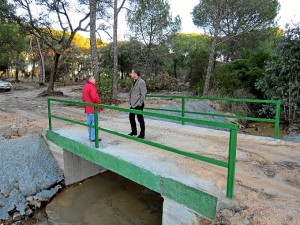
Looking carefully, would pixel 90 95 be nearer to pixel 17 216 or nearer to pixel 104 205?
pixel 104 205

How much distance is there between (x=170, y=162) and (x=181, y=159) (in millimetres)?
265

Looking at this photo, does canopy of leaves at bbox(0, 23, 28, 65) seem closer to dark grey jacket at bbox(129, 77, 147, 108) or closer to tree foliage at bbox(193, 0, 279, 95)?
tree foliage at bbox(193, 0, 279, 95)

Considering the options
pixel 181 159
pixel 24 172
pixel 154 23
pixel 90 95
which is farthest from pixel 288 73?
pixel 154 23

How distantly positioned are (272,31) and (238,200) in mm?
19689

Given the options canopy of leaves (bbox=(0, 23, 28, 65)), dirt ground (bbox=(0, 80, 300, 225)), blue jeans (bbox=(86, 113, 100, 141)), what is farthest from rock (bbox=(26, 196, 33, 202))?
canopy of leaves (bbox=(0, 23, 28, 65))

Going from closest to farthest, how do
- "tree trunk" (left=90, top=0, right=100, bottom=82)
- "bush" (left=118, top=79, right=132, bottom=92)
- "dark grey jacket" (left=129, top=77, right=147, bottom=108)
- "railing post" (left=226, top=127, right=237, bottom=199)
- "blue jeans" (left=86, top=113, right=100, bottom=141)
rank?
"railing post" (left=226, top=127, right=237, bottom=199)
"dark grey jacket" (left=129, top=77, right=147, bottom=108)
"blue jeans" (left=86, top=113, right=100, bottom=141)
"tree trunk" (left=90, top=0, right=100, bottom=82)
"bush" (left=118, top=79, right=132, bottom=92)

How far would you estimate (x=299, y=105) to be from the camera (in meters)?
13.4

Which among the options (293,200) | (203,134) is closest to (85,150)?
(203,134)

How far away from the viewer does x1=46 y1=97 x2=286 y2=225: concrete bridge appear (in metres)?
3.58

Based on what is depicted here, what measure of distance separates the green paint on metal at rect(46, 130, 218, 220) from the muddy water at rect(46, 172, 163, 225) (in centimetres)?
146

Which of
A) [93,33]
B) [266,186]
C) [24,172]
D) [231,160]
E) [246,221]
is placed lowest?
[24,172]

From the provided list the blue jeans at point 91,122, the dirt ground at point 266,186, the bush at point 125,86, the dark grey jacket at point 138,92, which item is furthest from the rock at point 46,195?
the bush at point 125,86

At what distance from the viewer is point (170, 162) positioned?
15.6ft

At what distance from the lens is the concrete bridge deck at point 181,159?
373 centimetres
